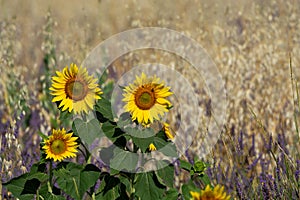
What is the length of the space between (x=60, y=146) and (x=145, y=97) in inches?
13.1

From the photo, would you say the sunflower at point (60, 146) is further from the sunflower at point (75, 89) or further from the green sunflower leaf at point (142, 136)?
the green sunflower leaf at point (142, 136)

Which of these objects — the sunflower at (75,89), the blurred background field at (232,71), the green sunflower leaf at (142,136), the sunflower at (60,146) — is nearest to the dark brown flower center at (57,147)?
the sunflower at (60,146)

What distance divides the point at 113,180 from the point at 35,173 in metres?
0.27

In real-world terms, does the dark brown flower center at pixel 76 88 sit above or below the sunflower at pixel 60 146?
above

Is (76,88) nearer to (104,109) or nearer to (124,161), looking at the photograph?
(104,109)

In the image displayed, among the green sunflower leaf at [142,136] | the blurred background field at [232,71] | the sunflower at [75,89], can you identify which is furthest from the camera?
the blurred background field at [232,71]

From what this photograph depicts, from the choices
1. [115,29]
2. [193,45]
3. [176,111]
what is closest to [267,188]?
[176,111]

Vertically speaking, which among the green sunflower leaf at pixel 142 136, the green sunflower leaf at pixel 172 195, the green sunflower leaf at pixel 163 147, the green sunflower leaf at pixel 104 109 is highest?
the green sunflower leaf at pixel 104 109

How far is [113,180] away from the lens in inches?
75.0

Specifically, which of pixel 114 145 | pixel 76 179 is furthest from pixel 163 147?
pixel 76 179

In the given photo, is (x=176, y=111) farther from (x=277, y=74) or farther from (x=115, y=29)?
(x=115, y=29)

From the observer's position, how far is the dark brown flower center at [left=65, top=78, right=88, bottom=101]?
6.20 ft

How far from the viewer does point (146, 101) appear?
71.6 inches

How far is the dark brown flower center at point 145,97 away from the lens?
1.81 meters
